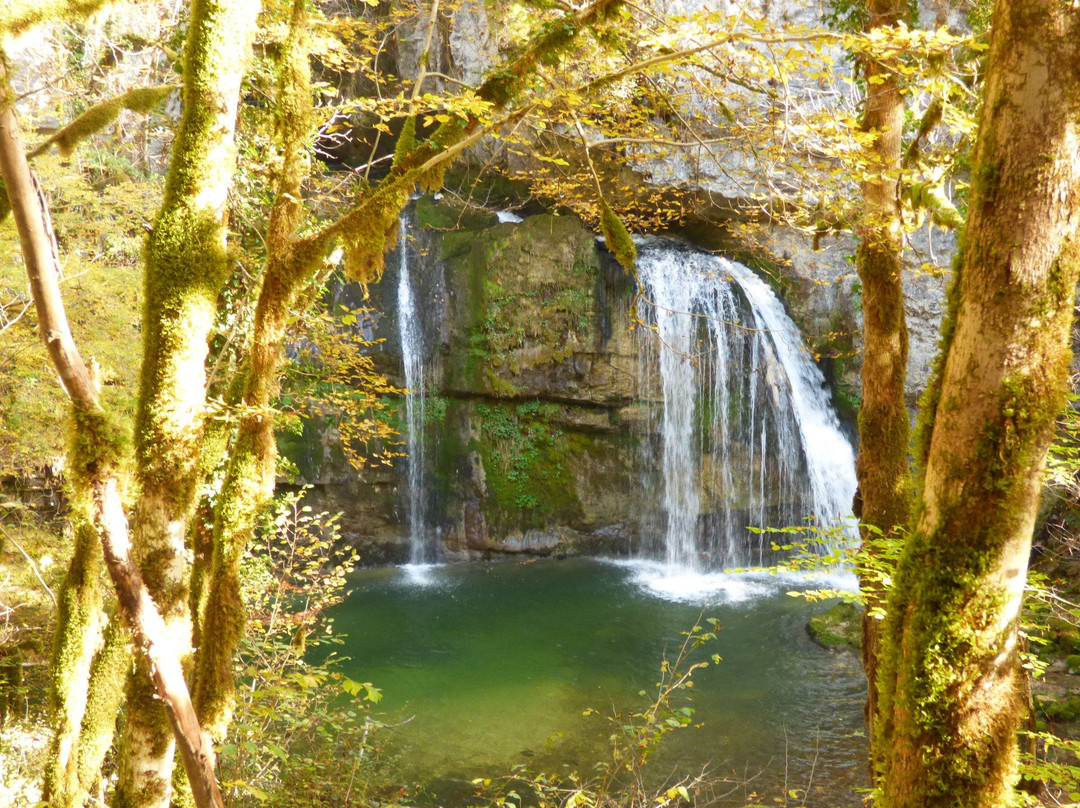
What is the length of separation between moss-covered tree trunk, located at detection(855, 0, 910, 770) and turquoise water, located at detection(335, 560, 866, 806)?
279 cm

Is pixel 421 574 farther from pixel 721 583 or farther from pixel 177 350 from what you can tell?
pixel 177 350

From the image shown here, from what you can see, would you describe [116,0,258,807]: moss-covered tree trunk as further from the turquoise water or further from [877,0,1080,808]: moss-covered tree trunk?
the turquoise water

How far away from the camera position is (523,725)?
7.57 metres

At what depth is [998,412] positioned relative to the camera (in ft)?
6.88

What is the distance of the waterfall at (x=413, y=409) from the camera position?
14570 mm

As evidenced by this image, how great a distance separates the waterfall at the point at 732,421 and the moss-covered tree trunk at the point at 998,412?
11.7m

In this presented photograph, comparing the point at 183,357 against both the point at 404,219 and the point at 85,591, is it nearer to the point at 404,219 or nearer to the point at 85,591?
the point at 85,591

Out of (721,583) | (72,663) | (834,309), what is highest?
(834,309)

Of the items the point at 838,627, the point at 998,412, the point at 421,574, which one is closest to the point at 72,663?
the point at 998,412

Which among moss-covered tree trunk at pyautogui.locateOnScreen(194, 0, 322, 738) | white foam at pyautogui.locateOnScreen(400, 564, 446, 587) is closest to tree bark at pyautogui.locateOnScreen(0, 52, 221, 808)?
moss-covered tree trunk at pyautogui.locateOnScreen(194, 0, 322, 738)

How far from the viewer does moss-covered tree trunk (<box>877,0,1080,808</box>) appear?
6.77ft

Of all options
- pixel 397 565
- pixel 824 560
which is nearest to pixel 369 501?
pixel 397 565

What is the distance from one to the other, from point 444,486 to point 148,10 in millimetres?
9588

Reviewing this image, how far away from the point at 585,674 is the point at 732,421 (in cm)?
703
